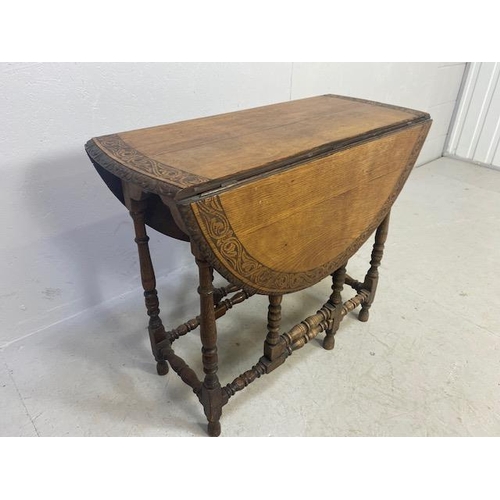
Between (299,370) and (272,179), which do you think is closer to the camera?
(272,179)

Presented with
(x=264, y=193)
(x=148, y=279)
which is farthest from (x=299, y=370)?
(x=264, y=193)

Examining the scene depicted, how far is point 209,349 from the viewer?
1.31 meters


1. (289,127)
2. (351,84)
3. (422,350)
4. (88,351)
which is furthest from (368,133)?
(351,84)

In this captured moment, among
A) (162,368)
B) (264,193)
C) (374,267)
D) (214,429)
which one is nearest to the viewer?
(264,193)

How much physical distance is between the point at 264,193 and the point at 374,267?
3.11 feet

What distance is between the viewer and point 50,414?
1494 millimetres

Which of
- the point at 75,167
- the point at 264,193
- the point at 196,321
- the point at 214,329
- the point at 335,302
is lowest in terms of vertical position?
the point at 196,321

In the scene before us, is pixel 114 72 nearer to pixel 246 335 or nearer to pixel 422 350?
pixel 246 335

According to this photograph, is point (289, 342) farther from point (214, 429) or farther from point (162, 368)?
point (162, 368)

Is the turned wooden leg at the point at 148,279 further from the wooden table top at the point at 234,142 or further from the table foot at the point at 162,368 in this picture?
the wooden table top at the point at 234,142

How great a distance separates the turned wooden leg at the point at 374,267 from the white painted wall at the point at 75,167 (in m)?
0.99

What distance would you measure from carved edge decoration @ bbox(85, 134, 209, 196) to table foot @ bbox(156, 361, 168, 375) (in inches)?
33.5

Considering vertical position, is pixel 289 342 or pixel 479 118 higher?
pixel 479 118

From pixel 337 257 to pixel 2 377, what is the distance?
4.66 ft
